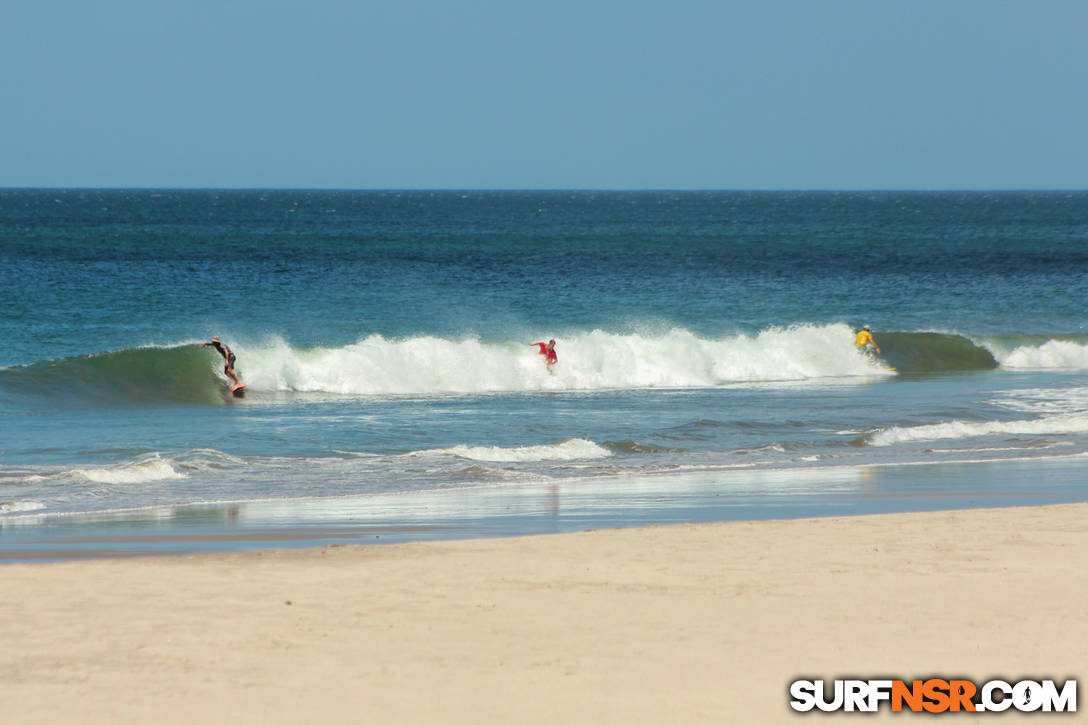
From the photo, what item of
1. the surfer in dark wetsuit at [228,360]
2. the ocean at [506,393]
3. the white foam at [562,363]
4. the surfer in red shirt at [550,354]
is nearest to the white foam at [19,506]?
the ocean at [506,393]

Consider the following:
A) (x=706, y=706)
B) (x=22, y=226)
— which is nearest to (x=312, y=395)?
(x=706, y=706)

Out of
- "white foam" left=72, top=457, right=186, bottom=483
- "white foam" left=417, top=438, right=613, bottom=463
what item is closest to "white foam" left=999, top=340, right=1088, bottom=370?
"white foam" left=417, top=438, right=613, bottom=463

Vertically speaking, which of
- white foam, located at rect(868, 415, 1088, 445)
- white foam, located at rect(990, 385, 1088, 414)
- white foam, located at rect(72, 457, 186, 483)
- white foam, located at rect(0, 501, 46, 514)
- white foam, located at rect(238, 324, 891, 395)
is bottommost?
white foam, located at rect(868, 415, 1088, 445)

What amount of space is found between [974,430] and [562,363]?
11035mm

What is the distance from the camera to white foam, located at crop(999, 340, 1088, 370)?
31.7 metres

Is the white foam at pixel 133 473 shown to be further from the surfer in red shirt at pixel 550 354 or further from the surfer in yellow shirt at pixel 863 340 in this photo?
the surfer in yellow shirt at pixel 863 340

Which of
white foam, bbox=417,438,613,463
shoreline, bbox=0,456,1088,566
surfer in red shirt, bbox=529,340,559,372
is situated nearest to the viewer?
shoreline, bbox=0,456,1088,566

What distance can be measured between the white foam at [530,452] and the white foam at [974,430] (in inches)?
167

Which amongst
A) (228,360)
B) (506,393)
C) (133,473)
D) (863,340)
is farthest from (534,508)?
(863,340)

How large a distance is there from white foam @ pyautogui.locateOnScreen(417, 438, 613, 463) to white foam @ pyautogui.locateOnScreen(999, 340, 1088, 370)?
18.7 metres

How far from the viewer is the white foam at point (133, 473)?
13898 millimetres

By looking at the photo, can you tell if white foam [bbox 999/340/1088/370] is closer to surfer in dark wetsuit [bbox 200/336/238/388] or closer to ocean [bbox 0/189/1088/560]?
ocean [bbox 0/189/1088/560]

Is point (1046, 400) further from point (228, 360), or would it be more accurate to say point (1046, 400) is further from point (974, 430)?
point (228, 360)

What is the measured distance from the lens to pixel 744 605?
8.17 metres
